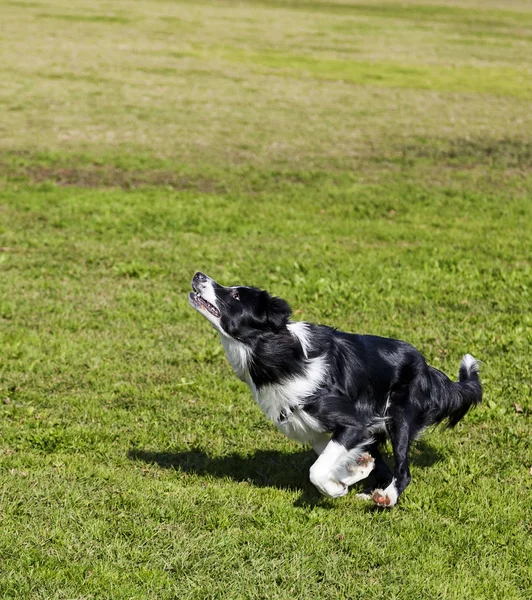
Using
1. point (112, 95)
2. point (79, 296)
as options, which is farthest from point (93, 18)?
point (79, 296)

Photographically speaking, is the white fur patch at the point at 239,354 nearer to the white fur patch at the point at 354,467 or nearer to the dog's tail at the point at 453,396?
the white fur patch at the point at 354,467

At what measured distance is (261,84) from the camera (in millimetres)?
27391

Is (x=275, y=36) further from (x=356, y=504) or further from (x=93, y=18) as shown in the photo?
(x=356, y=504)

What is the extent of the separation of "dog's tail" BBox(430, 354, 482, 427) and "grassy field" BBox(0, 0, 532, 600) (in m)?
0.48

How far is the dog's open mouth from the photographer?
5789 mm

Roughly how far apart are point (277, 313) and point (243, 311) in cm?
25

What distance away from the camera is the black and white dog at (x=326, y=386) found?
226 inches

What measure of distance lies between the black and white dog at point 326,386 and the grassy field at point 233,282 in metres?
0.38

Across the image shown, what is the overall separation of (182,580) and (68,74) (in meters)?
25.0

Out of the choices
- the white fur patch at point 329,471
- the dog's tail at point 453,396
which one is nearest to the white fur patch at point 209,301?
the white fur patch at point 329,471

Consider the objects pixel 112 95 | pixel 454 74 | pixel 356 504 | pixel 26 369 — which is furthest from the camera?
pixel 454 74

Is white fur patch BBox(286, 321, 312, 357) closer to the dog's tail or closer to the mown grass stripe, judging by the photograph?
the dog's tail

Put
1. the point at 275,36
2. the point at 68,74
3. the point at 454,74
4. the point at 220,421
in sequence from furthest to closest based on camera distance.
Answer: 1. the point at 275,36
2. the point at 454,74
3. the point at 68,74
4. the point at 220,421

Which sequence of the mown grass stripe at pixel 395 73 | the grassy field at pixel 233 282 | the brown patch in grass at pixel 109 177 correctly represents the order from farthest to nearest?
1. the mown grass stripe at pixel 395 73
2. the brown patch in grass at pixel 109 177
3. the grassy field at pixel 233 282
